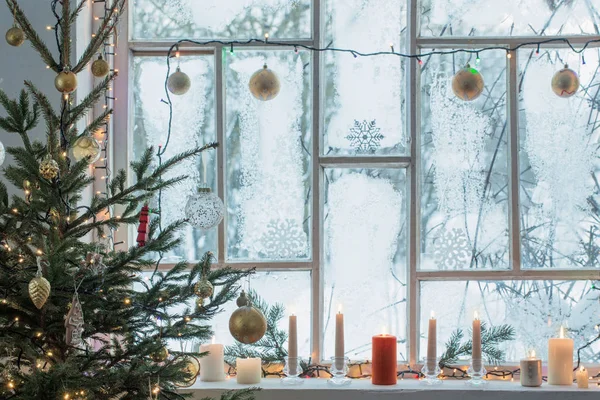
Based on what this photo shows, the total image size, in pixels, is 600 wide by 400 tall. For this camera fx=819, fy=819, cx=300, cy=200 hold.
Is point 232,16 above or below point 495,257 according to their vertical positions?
above

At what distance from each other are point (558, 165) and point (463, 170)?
40 centimetres

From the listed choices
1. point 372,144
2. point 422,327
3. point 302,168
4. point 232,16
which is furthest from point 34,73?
point 422,327

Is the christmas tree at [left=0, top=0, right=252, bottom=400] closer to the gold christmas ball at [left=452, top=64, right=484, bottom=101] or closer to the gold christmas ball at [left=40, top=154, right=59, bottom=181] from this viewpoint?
the gold christmas ball at [left=40, top=154, right=59, bottom=181]

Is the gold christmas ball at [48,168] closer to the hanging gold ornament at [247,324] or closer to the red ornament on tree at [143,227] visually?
the red ornament on tree at [143,227]

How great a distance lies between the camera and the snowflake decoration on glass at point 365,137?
11.5 feet

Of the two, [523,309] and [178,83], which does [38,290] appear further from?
[523,309]

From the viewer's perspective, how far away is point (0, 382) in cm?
221

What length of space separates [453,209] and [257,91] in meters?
0.98

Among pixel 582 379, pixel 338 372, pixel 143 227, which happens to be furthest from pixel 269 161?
pixel 582 379

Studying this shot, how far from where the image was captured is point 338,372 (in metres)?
3.25

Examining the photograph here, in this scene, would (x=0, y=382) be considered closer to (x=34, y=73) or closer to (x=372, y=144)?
(x=34, y=73)

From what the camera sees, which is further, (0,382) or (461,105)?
(461,105)

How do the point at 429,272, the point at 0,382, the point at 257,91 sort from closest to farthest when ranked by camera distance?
the point at 0,382
the point at 257,91
the point at 429,272

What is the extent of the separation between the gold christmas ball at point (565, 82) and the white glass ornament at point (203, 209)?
1.39 m
